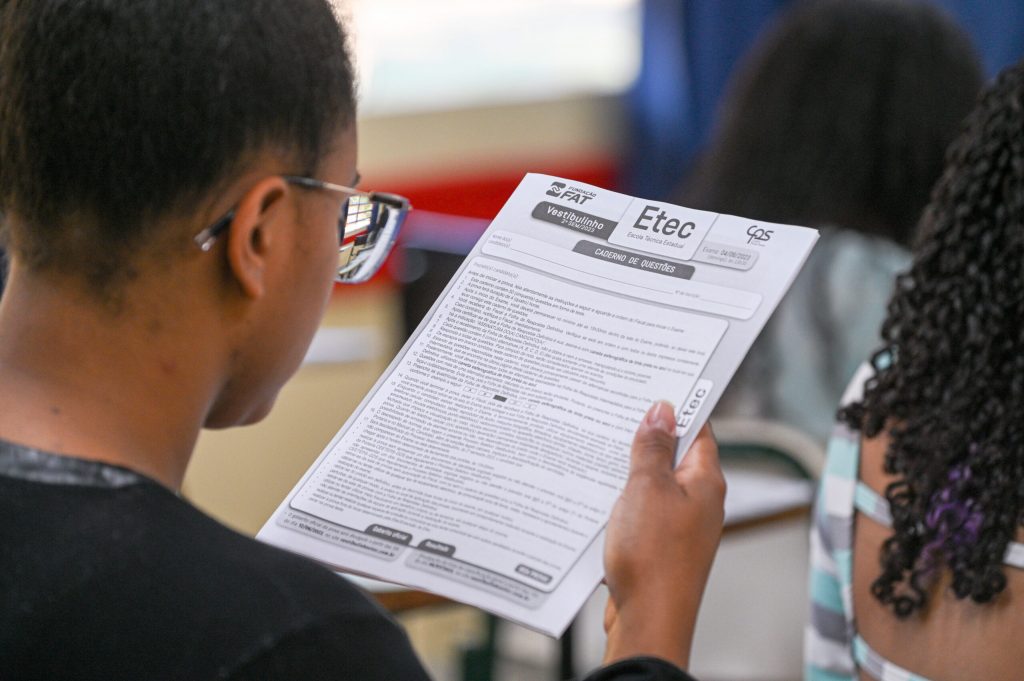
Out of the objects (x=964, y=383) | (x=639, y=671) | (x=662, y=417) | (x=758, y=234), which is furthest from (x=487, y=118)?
(x=639, y=671)

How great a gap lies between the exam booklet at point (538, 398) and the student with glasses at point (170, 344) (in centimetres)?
4

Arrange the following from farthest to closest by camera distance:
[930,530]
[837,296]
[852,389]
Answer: [837,296] → [852,389] → [930,530]

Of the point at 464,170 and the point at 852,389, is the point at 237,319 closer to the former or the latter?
the point at 852,389

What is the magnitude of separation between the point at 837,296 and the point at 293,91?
1.49 meters

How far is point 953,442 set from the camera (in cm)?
116

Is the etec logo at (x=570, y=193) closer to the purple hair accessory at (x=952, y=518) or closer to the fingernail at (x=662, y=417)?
the fingernail at (x=662, y=417)

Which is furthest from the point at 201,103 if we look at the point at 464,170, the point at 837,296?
the point at 464,170

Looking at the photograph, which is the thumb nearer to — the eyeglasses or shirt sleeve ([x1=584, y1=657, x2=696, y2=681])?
shirt sleeve ([x1=584, y1=657, x2=696, y2=681])

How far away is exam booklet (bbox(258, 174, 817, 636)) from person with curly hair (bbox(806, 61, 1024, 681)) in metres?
0.31

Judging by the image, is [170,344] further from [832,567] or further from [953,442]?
[832,567]

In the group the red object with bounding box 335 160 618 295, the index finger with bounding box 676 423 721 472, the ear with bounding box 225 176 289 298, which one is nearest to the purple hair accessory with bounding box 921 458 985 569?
the index finger with bounding box 676 423 721 472

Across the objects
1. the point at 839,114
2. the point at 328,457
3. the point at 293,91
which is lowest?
the point at 839,114

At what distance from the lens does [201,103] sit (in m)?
0.80

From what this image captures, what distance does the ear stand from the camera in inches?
32.8
